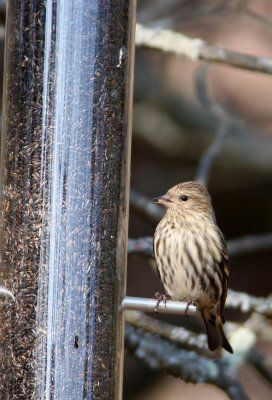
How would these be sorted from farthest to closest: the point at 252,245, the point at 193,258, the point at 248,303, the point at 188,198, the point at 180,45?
the point at 252,245 → the point at 180,45 → the point at 248,303 → the point at 188,198 → the point at 193,258

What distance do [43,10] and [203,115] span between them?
4.98m

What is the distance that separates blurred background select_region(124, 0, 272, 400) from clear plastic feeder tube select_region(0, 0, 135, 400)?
11.9 ft

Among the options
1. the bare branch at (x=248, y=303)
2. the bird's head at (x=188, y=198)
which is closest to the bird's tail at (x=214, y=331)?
the bare branch at (x=248, y=303)

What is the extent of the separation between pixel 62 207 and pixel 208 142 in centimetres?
510

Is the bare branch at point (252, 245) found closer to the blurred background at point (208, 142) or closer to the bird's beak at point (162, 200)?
the blurred background at point (208, 142)

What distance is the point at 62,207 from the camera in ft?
18.0

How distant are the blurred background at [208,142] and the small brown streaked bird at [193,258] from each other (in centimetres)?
235

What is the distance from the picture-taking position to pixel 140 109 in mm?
10359

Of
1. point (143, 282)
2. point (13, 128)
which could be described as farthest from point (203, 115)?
point (13, 128)

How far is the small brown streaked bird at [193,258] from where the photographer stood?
22.3 feet

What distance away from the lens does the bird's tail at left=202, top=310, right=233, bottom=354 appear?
6.97m

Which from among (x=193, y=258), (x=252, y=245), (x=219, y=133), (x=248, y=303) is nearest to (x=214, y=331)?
(x=248, y=303)

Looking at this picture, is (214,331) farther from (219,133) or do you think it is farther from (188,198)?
(219,133)

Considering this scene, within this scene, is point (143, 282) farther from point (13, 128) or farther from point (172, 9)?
point (13, 128)
